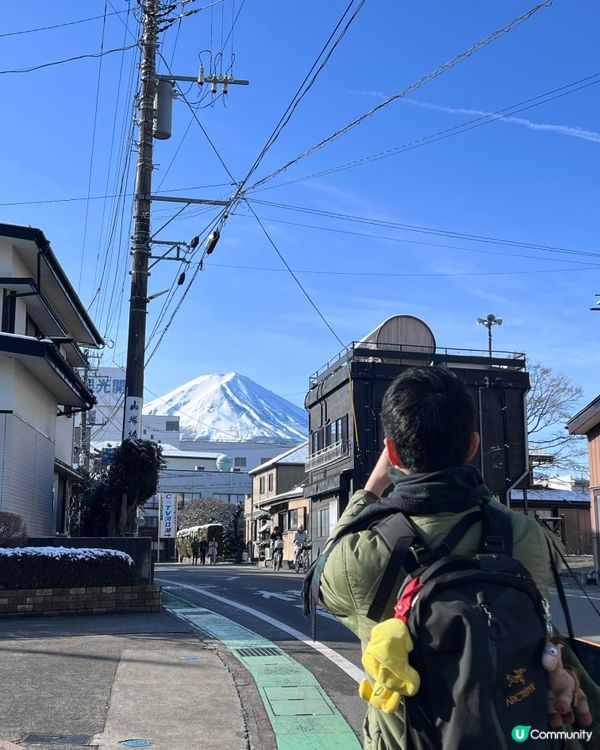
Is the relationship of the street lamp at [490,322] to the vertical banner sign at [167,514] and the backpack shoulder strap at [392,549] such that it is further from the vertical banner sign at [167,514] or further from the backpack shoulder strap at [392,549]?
the backpack shoulder strap at [392,549]

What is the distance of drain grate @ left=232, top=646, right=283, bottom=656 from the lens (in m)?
9.32

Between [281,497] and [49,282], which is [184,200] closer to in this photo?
[49,282]

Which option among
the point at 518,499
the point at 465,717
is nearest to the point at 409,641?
the point at 465,717

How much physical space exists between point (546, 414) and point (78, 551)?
3792cm

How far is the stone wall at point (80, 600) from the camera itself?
11.8m

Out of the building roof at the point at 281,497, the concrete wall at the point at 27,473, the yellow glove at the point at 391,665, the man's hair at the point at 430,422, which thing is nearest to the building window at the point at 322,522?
the building roof at the point at 281,497

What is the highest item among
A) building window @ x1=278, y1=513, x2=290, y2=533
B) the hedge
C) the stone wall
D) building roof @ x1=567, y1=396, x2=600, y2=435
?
building roof @ x1=567, y1=396, x2=600, y2=435

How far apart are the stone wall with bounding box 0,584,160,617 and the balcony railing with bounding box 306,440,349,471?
20566 millimetres

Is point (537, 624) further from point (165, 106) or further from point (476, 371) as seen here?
point (476, 371)

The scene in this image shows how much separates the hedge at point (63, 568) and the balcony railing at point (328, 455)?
67.3 feet

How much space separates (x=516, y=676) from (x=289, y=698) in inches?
222

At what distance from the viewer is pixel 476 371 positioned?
32.3 meters

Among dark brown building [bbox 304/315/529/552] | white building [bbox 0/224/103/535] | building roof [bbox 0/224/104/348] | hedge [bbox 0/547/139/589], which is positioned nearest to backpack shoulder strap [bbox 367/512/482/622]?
hedge [bbox 0/547/139/589]

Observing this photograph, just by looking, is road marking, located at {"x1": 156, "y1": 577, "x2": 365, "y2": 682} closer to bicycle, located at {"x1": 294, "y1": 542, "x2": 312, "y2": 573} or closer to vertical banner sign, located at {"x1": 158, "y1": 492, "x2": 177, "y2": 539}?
bicycle, located at {"x1": 294, "y1": 542, "x2": 312, "y2": 573}
